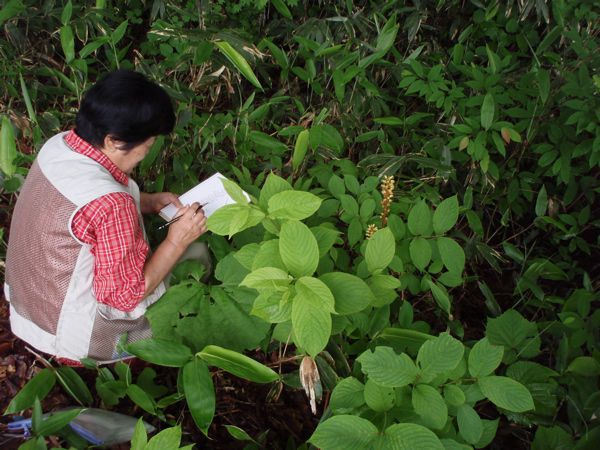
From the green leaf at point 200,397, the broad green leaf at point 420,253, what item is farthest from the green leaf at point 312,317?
the broad green leaf at point 420,253

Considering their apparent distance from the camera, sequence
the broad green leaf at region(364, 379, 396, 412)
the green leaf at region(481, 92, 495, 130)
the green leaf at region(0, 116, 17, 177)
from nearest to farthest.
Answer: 1. the broad green leaf at region(364, 379, 396, 412)
2. the green leaf at region(0, 116, 17, 177)
3. the green leaf at region(481, 92, 495, 130)

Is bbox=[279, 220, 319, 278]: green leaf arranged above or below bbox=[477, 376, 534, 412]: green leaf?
above

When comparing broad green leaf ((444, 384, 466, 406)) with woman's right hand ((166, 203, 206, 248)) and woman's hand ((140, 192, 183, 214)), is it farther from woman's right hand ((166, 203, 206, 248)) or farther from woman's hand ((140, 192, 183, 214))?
woman's hand ((140, 192, 183, 214))

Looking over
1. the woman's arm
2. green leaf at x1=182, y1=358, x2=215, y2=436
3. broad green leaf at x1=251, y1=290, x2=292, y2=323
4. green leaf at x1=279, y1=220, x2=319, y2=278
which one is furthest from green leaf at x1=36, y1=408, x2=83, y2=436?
green leaf at x1=279, y1=220, x2=319, y2=278

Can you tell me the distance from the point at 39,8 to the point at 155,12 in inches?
21.4

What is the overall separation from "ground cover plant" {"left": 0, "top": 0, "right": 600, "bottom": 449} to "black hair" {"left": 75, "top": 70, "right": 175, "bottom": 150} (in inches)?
15.2

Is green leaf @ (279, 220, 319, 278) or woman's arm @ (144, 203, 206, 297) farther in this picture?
woman's arm @ (144, 203, 206, 297)

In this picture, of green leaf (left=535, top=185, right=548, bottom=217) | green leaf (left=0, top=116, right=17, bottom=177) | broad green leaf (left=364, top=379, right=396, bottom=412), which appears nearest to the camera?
broad green leaf (left=364, top=379, right=396, bottom=412)

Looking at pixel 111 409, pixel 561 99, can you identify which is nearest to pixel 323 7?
pixel 561 99

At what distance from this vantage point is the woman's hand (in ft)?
5.34

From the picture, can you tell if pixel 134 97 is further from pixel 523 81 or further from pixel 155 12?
pixel 523 81

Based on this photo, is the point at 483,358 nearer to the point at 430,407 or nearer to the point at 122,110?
the point at 430,407

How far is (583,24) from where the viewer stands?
208 centimetres

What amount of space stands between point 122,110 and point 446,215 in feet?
2.92
